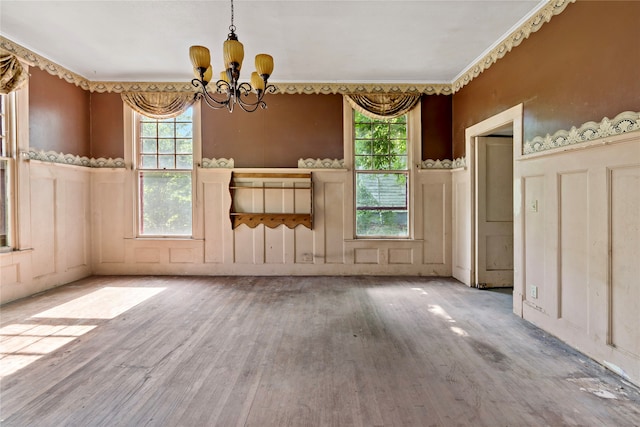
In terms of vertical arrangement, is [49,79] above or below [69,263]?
above

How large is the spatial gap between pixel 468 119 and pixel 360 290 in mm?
2870

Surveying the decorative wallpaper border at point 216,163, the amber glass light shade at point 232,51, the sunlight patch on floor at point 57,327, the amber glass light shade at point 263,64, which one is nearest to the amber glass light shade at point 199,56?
the amber glass light shade at point 232,51

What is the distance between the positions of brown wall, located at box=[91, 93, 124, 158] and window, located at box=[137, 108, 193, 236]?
299 millimetres

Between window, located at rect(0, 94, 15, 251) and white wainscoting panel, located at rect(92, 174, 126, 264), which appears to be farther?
white wainscoting panel, located at rect(92, 174, 126, 264)

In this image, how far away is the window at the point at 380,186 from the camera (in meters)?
5.33

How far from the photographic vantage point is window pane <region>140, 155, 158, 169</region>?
534 cm

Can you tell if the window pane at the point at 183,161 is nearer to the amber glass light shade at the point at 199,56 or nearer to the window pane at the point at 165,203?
the window pane at the point at 165,203

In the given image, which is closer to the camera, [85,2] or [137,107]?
[85,2]

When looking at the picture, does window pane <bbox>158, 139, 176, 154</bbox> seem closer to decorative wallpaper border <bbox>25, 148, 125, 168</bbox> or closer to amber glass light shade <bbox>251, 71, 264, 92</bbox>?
decorative wallpaper border <bbox>25, 148, 125, 168</bbox>

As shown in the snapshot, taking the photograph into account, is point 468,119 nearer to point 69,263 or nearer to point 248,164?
point 248,164

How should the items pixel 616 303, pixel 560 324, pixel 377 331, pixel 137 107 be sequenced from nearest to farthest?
pixel 616 303 → pixel 560 324 → pixel 377 331 → pixel 137 107

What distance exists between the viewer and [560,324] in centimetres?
288

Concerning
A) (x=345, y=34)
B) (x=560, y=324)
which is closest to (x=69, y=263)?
(x=345, y=34)

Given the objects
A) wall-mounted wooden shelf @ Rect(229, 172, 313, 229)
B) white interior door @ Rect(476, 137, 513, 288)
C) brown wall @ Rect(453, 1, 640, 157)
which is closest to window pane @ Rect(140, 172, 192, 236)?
wall-mounted wooden shelf @ Rect(229, 172, 313, 229)
